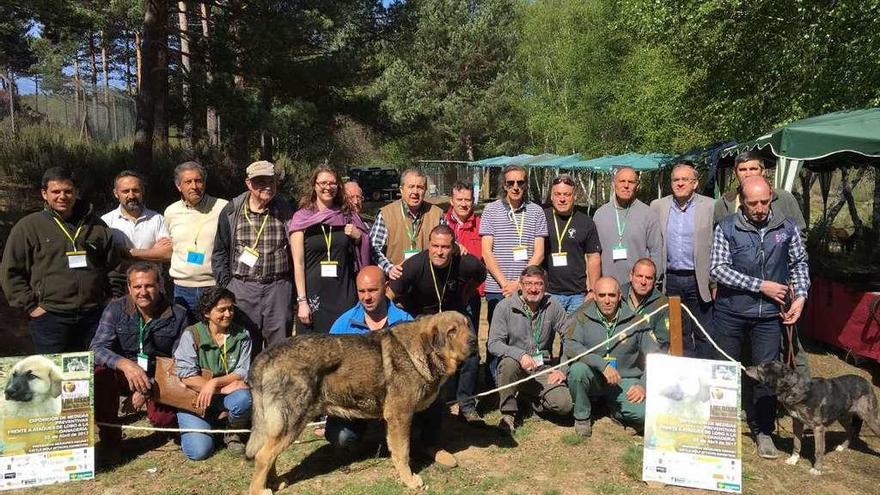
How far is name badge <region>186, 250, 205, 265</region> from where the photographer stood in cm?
526

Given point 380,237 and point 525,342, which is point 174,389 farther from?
point 525,342

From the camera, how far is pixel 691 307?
5688 mm

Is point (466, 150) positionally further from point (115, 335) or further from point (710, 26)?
point (115, 335)

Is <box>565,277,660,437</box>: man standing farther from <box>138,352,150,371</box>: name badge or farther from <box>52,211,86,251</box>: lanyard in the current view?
<box>52,211,86,251</box>: lanyard

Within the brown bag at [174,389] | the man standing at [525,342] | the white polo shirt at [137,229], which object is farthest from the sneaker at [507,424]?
the white polo shirt at [137,229]

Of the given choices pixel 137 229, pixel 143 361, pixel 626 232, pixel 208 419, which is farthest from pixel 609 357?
pixel 137 229

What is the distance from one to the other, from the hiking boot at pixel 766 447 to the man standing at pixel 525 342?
154cm

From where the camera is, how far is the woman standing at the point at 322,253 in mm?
5051

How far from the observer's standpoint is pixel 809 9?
35.4 feet

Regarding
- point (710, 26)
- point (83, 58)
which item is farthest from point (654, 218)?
point (83, 58)

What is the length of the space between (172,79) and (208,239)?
14.2m

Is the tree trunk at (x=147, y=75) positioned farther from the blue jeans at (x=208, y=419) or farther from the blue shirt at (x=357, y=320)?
the blue shirt at (x=357, y=320)

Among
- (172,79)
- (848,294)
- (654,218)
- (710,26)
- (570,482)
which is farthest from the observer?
(172,79)

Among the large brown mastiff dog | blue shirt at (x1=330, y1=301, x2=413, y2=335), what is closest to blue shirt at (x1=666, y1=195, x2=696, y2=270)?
the large brown mastiff dog
